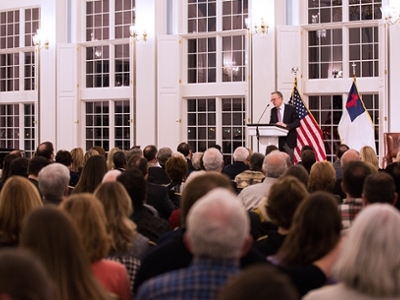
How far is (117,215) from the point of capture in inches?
147

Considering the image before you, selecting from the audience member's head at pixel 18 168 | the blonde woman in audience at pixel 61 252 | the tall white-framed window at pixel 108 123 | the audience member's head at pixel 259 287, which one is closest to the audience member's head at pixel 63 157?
the audience member's head at pixel 18 168

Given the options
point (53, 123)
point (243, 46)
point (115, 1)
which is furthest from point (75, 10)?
point (243, 46)

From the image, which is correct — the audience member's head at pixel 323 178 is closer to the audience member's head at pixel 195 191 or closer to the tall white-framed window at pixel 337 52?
the audience member's head at pixel 195 191

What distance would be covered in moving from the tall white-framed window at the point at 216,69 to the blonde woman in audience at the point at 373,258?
1353 centimetres

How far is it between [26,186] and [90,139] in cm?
1395

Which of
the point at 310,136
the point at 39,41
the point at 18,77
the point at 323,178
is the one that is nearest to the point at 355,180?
the point at 323,178

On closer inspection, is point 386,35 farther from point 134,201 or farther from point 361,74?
point 134,201

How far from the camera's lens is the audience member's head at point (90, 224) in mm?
3113

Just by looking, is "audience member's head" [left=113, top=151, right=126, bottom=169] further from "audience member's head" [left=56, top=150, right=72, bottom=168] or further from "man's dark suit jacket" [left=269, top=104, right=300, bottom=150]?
"man's dark suit jacket" [left=269, top=104, right=300, bottom=150]

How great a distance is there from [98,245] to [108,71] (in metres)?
14.7

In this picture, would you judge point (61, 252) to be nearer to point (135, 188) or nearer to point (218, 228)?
point (218, 228)

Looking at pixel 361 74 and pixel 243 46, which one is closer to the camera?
pixel 361 74

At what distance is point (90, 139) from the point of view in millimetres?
17797

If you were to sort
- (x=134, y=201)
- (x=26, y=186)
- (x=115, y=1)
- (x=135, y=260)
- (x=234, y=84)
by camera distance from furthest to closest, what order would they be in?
(x=115, y=1)
(x=234, y=84)
(x=134, y=201)
(x=26, y=186)
(x=135, y=260)
